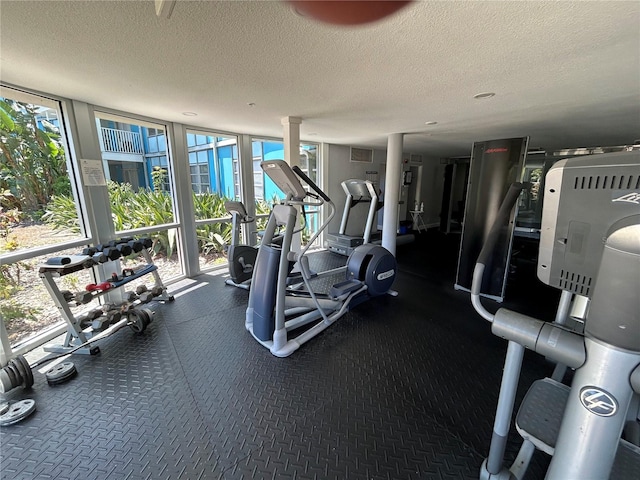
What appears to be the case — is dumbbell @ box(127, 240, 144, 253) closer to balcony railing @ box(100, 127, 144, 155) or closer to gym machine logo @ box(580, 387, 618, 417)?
balcony railing @ box(100, 127, 144, 155)

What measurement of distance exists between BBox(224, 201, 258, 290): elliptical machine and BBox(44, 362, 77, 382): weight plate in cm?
171

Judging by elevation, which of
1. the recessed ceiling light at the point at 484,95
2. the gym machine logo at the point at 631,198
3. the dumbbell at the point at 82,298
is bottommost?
the dumbbell at the point at 82,298

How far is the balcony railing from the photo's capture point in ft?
10.3

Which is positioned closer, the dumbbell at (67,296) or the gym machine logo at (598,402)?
the gym machine logo at (598,402)

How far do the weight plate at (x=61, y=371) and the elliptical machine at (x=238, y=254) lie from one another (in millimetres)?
1709

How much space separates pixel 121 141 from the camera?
11.8 feet

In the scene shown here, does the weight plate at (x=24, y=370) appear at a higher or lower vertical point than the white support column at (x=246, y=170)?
lower

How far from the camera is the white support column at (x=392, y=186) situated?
4.26 metres

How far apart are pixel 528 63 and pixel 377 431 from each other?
8.10 feet

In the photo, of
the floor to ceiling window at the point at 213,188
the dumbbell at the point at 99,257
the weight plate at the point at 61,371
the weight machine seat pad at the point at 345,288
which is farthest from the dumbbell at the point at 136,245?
the weight machine seat pad at the point at 345,288

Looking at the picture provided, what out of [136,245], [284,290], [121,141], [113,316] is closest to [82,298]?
[113,316]

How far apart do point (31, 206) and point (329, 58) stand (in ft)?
9.42

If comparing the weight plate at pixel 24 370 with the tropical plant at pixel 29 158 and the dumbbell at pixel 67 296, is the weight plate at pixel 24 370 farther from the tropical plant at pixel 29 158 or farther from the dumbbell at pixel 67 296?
the tropical plant at pixel 29 158

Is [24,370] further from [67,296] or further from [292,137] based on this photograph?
[292,137]
